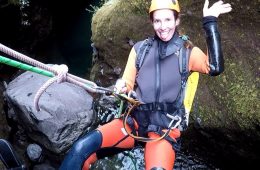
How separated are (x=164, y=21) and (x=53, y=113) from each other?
395 centimetres

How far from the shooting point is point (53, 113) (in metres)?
7.43

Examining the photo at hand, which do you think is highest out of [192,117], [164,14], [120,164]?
[164,14]

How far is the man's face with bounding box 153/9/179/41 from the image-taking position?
168 inches

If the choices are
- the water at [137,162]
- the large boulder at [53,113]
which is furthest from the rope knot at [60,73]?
the water at [137,162]

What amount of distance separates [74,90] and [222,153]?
140 inches

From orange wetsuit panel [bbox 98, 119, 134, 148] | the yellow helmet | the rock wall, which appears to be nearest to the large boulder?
the rock wall

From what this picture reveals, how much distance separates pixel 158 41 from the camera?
15.2 ft

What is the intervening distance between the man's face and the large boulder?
377cm

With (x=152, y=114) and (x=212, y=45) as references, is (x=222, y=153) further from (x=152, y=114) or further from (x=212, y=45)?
(x=212, y=45)

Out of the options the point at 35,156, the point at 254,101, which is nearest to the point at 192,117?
the point at 254,101

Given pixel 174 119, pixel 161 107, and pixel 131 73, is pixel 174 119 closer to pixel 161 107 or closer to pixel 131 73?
pixel 161 107

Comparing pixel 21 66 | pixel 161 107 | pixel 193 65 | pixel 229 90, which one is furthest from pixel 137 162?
pixel 21 66

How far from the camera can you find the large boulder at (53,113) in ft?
24.2

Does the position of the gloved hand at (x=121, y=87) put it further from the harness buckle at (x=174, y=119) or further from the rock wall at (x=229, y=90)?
the rock wall at (x=229, y=90)
